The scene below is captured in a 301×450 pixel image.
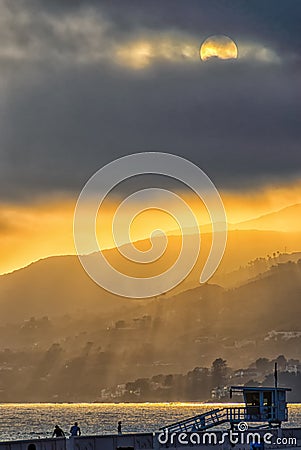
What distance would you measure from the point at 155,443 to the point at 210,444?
151 inches

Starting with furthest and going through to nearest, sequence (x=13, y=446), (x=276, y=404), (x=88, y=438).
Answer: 1. (x=276, y=404)
2. (x=88, y=438)
3. (x=13, y=446)

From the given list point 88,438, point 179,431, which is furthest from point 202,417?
point 88,438

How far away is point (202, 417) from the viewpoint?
77188 mm

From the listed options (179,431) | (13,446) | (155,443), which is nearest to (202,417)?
(179,431)

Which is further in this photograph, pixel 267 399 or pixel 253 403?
pixel 253 403

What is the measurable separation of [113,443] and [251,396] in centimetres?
2039

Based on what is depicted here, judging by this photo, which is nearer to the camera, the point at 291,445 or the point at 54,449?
the point at 54,449

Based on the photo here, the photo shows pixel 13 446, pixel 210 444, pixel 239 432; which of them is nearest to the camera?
pixel 13 446

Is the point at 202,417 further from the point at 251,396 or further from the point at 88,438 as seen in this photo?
the point at 88,438

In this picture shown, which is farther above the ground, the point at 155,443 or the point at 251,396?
the point at 251,396

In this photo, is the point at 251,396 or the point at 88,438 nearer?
the point at 88,438

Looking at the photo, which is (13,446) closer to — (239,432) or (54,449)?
(54,449)

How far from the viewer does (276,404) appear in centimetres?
8094

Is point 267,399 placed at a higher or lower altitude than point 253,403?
higher
